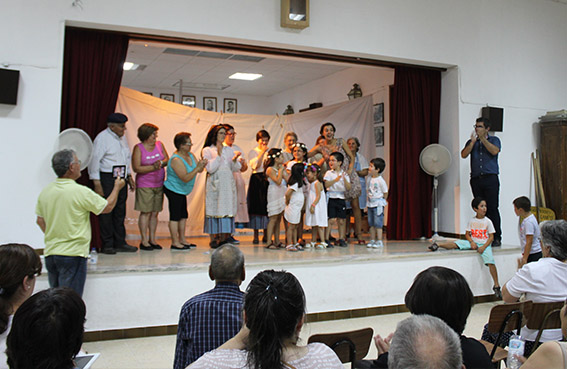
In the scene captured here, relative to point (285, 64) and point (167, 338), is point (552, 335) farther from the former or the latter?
point (285, 64)

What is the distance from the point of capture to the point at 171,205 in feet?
18.7

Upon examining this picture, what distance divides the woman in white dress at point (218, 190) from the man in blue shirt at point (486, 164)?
10.5ft

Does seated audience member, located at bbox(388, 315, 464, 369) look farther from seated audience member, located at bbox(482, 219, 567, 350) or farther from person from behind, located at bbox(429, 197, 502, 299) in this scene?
person from behind, located at bbox(429, 197, 502, 299)

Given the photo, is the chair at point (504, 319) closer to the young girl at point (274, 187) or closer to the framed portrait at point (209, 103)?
the young girl at point (274, 187)

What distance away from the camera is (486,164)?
645cm

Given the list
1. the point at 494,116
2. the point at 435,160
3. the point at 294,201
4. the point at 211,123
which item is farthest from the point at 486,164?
the point at 211,123

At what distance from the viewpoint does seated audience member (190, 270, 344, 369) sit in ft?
4.86

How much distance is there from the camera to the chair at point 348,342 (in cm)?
214

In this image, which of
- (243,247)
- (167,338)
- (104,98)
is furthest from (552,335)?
(104,98)

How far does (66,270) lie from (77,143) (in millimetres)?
1318

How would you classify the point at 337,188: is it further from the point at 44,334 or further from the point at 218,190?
the point at 44,334

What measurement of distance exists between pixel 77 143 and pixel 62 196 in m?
1.04

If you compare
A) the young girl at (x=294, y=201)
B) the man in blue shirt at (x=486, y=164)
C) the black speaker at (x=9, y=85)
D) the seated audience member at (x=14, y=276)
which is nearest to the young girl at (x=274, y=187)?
the young girl at (x=294, y=201)

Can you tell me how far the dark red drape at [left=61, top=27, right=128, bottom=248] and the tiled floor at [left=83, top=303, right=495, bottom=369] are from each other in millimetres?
1421
